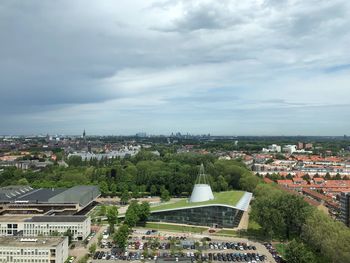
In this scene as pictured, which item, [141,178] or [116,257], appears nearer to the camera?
[116,257]

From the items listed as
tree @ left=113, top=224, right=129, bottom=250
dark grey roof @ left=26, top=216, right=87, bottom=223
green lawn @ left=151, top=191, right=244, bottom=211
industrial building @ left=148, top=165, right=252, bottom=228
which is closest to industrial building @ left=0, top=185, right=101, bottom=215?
dark grey roof @ left=26, top=216, right=87, bottom=223

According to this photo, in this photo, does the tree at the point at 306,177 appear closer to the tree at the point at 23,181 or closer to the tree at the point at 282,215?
the tree at the point at 282,215

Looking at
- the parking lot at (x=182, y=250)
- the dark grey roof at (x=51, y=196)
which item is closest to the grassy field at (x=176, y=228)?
the parking lot at (x=182, y=250)

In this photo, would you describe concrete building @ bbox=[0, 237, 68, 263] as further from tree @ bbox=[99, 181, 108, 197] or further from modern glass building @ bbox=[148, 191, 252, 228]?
tree @ bbox=[99, 181, 108, 197]

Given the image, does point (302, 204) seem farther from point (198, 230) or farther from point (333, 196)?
point (333, 196)

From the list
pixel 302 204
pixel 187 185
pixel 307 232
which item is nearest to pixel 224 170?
pixel 187 185
